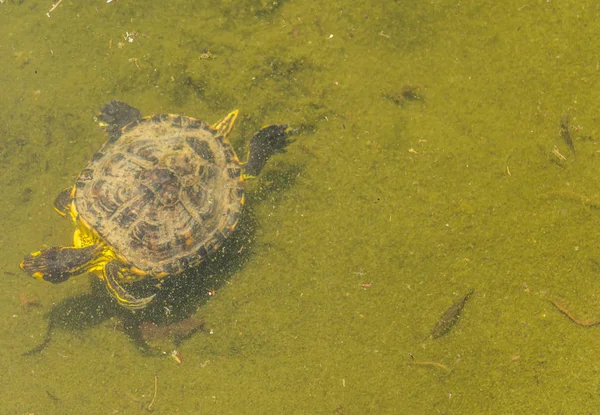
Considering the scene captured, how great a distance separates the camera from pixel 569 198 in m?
3.88

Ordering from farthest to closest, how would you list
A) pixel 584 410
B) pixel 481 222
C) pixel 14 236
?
1. pixel 14 236
2. pixel 481 222
3. pixel 584 410

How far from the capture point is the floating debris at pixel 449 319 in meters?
3.88

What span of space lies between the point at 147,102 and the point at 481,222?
3481 millimetres

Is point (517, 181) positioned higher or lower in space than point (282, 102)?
lower

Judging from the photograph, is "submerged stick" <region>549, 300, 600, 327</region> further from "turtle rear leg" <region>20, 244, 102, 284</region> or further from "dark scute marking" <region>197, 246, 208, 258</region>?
"turtle rear leg" <region>20, 244, 102, 284</region>

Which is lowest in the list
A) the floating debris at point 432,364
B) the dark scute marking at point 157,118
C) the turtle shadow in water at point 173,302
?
the floating debris at point 432,364

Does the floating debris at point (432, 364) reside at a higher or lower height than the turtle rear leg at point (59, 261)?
lower

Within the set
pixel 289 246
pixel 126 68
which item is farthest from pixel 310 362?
pixel 126 68

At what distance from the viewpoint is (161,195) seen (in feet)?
11.9

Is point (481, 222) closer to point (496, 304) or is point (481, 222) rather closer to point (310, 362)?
point (496, 304)

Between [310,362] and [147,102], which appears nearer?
[310,362]

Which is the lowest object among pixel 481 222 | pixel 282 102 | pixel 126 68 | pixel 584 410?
pixel 584 410

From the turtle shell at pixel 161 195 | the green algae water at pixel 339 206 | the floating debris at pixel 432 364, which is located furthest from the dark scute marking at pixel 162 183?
the floating debris at pixel 432 364

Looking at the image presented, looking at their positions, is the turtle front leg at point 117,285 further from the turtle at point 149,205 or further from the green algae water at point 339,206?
the green algae water at point 339,206
